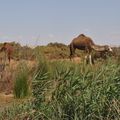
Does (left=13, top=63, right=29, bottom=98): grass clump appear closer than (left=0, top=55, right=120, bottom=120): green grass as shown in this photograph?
No

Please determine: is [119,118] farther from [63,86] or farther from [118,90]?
[63,86]

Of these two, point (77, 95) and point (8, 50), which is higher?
point (8, 50)

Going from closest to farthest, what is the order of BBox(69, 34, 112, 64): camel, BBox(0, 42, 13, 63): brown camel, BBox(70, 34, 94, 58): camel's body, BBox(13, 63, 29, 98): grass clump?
1. BBox(13, 63, 29, 98): grass clump
2. BBox(0, 42, 13, 63): brown camel
3. BBox(69, 34, 112, 64): camel
4. BBox(70, 34, 94, 58): camel's body

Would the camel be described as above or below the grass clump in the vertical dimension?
above

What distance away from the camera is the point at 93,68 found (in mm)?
9633

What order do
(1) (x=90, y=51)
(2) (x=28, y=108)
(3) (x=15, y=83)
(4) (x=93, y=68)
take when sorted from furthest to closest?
(1) (x=90, y=51)
(3) (x=15, y=83)
(4) (x=93, y=68)
(2) (x=28, y=108)

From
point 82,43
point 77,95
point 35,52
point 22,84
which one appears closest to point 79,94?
point 77,95

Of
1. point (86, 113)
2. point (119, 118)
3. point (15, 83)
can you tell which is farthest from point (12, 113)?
point (15, 83)

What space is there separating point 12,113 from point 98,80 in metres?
1.61

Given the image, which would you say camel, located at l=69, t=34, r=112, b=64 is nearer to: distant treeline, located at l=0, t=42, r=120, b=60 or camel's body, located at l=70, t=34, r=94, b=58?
camel's body, located at l=70, t=34, r=94, b=58

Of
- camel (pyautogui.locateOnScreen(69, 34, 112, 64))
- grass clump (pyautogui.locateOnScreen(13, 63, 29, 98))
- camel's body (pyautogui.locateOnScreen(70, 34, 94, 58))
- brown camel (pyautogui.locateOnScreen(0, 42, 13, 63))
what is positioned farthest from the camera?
camel's body (pyautogui.locateOnScreen(70, 34, 94, 58))

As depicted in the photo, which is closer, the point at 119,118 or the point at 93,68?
the point at 119,118

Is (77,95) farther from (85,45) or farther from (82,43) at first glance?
(82,43)

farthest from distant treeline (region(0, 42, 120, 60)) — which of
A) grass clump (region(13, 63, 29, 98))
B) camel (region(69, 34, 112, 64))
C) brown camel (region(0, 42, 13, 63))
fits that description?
grass clump (region(13, 63, 29, 98))
